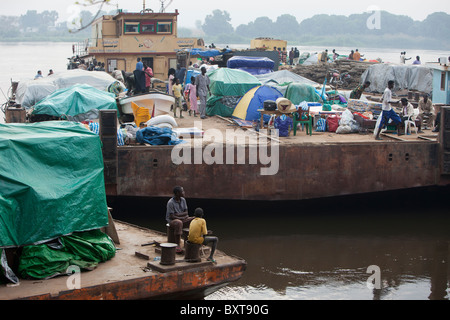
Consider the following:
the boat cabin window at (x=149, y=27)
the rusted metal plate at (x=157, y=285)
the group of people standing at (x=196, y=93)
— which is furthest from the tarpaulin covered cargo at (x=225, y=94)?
the boat cabin window at (x=149, y=27)

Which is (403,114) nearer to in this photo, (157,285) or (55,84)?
(157,285)

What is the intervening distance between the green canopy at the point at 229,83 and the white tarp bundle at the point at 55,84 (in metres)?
3.64

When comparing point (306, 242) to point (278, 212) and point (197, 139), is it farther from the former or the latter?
point (197, 139)

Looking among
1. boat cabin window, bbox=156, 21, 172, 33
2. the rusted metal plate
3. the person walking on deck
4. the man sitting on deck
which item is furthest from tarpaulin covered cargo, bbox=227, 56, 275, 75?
the rusted metal plate

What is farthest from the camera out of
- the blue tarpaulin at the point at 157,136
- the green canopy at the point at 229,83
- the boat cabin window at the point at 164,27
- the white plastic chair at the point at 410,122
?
the boat cabin window at the point at 164,27

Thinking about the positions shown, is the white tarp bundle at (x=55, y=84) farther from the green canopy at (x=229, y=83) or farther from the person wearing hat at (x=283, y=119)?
the person wearing hat at (x=283, y=119)

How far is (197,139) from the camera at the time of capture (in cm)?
1444

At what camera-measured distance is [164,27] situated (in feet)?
93.6

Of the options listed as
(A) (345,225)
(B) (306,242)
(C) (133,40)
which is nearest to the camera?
(B) (306,242)

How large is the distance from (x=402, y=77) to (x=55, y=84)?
43.9 feet

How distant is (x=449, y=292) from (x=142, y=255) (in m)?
5.59

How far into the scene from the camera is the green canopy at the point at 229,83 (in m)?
18.2

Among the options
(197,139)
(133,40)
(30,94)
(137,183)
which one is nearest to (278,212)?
(197,139)

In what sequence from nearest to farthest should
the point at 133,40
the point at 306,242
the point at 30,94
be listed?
the point at 306,242 < the point at 30,94 < the point at 133,40
